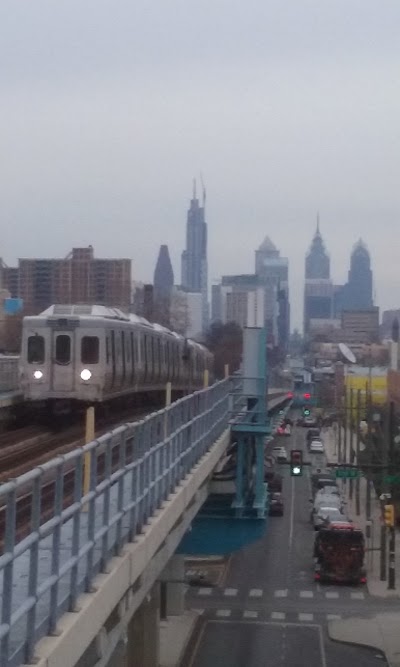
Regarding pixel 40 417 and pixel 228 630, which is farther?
pixel 228 630

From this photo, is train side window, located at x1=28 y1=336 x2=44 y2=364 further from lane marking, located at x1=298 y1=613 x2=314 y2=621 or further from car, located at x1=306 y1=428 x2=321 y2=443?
car, located at x1=306 y1=428 x2=321 y2=443

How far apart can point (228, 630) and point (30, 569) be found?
2399 cm

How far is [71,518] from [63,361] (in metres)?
17.5

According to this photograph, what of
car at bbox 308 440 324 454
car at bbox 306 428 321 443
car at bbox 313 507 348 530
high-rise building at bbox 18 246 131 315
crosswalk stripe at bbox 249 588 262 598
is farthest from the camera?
high-rise building at bbox 18 246 131 315

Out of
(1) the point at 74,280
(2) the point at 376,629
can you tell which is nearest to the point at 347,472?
(2) the point at 376,629

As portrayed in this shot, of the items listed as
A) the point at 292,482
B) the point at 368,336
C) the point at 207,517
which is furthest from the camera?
the point at 368,336

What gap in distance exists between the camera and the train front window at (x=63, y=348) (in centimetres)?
2450

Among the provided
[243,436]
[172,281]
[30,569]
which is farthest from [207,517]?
[172,281]

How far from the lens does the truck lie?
35219 mm

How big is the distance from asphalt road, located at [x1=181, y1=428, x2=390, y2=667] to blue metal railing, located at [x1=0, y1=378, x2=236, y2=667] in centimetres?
1328

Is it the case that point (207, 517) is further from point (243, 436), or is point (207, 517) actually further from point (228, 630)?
point (228, 630)

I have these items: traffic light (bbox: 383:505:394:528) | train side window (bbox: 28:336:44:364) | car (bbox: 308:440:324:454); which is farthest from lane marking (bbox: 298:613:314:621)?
car (bbox: 308:440:324:454)

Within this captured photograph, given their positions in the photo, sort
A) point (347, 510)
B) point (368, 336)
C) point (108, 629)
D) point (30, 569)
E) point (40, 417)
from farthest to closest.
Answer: point (368, 336) → point (347, 510) → point (40, 417) → point (108, 629) → point (30, 569)

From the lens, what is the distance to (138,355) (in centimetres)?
2934
